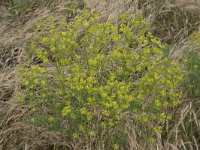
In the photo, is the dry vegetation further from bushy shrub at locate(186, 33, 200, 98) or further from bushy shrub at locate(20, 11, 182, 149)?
bushy shrub at locate(20, 11, 182, 149)

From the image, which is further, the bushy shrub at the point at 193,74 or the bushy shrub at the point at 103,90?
the bushy shrub at the point at 193,74

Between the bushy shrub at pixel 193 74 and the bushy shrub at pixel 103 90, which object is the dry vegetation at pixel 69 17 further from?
the bushy shrub at pixel 103 90

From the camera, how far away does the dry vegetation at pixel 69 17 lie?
350 cm

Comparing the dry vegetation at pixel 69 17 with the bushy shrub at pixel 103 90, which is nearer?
the bushy shrub at pixel 103 90

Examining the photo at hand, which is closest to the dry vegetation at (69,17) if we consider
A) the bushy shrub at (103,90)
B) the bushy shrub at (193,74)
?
the bushy shrub at (193,74)

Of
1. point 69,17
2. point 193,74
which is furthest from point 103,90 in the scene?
point 69,17

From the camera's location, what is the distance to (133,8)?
4727mm

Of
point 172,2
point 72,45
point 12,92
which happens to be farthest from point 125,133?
point 172,2

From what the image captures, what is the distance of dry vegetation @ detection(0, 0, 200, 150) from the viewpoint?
350cm

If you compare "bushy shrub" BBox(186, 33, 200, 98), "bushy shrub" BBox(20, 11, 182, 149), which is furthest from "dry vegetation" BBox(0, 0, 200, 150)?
"bushy shrub" BBox(20, 11, 182, 149)

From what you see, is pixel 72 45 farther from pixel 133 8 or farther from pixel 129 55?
Answer: pixel 133 8

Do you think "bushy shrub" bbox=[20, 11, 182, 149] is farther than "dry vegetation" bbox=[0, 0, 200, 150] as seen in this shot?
No

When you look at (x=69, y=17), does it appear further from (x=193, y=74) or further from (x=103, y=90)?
(x=103, y=90)

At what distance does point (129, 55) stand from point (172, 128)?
0.80 m
